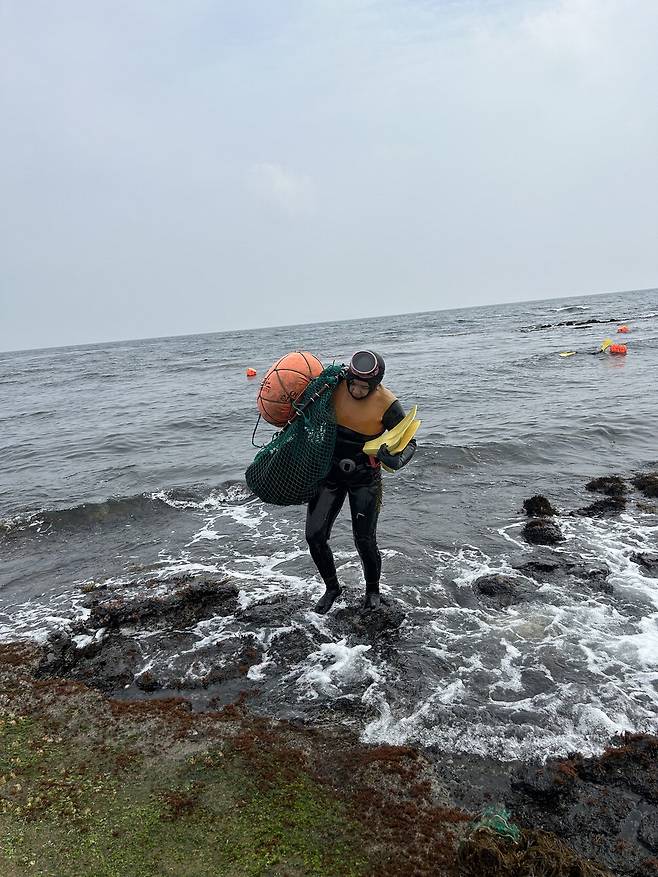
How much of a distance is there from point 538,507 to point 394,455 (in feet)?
14.2

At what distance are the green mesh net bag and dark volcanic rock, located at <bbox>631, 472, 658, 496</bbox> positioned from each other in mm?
6348

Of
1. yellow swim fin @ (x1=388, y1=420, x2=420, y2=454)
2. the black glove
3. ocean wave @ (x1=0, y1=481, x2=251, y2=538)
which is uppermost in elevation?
yellow swim fin @ (x1=388, y1=420, x2=420, y2=454)

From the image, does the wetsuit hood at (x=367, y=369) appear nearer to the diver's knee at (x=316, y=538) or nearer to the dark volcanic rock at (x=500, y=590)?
the diver's knee at (x=316, y=538)

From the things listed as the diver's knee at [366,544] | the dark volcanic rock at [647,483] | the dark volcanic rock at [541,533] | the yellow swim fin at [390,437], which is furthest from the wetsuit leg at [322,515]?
the dark volcanic rock at [647,483]

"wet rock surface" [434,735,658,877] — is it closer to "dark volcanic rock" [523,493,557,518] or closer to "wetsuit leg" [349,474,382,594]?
"wetsuit leg" [349,474,382,594]

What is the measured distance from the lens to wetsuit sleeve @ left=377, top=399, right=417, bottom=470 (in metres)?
4.66

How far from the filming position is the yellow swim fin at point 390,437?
4598 mm

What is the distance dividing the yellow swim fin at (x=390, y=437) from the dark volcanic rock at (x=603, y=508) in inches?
179

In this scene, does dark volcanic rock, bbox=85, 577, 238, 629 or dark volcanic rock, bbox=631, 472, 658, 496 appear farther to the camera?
dark volcanic rock, bbox=631, 472, 658, 496

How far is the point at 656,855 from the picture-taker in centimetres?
271

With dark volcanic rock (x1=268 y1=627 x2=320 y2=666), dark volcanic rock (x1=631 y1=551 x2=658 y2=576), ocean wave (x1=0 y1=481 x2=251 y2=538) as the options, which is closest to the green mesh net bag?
dark volcanic rock (x1=268 y1=627 x2=320 y2=666)

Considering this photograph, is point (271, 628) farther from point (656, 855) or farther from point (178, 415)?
point (178, 415)

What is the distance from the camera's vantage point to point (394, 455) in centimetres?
466

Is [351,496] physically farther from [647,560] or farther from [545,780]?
[647,560]
